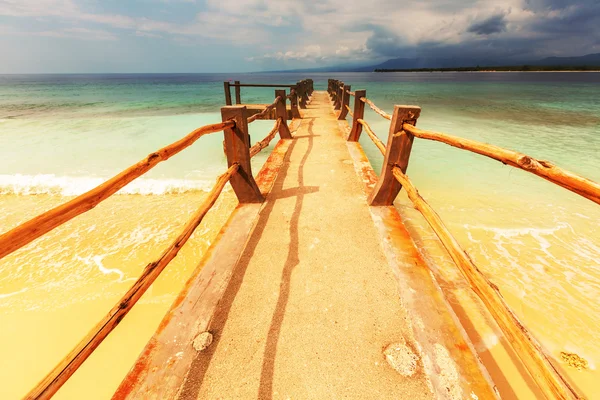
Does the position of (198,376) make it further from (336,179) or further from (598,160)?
(598,160)

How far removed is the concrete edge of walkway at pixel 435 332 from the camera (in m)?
1.41

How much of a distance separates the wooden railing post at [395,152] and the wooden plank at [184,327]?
1.66 m

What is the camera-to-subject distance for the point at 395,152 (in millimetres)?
2947

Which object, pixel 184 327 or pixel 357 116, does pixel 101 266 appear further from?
pixel 357 116

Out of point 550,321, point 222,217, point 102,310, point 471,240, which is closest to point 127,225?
point 222,217

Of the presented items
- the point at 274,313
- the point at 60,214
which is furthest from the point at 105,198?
the point at 274,313

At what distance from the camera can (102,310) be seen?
9.86 feet

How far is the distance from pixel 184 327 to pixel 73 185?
24.6ft

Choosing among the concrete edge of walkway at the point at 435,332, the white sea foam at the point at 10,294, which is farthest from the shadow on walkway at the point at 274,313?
the white sea foam at the point at 10,294

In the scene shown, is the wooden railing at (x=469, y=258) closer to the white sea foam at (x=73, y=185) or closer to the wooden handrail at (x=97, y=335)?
the wooden handrail at (x=97, y=335)

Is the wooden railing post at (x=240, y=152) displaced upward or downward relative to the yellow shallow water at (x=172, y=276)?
upward

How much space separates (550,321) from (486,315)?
2.73 feet

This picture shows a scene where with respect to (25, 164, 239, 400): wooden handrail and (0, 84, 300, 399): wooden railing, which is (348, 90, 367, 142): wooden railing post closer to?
(0, 84, 300, 399): wooden railing

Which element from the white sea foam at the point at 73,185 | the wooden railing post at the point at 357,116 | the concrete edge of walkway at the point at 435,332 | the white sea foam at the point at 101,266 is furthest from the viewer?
the white sea foam at the point at 73,185
